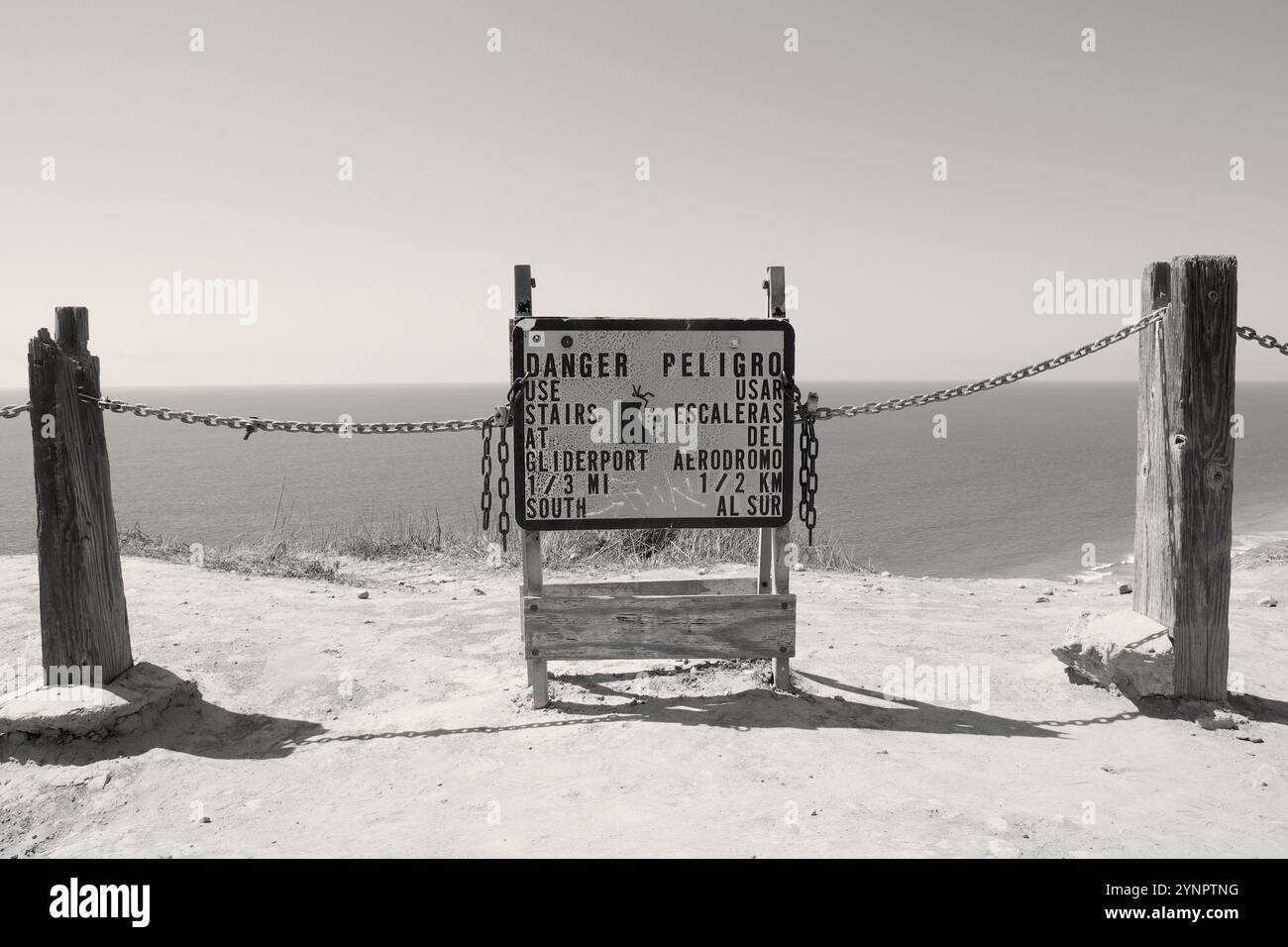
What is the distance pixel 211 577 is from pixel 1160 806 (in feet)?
26.2

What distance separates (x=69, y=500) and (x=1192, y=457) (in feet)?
20.3

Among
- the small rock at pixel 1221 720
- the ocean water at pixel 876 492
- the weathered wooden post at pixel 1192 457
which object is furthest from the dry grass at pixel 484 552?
the ocean water at pixel 876 492

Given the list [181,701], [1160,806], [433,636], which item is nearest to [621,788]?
[1160,806]

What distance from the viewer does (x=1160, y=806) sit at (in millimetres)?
4164

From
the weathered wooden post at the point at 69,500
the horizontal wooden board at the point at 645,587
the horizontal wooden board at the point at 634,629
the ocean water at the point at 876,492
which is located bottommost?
the ocean water at the point at 876,492

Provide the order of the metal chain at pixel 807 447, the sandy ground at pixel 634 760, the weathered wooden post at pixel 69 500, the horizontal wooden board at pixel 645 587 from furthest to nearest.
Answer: the horizontal wooden board at pixel 645 587 < the metal chain at pixel 807 447 < the weathered wooden post at pixel 69 500 < the sandy ground at pixel 634 760

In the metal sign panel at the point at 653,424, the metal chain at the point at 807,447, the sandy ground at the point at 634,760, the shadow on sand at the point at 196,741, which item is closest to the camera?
the sandy ground at the point at 634,760

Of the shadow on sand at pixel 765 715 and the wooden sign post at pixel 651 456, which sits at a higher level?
the wooden sign post at pixel 651 456

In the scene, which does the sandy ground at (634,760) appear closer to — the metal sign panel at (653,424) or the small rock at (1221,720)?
the small rock at (1221,720)

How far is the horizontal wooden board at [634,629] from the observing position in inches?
219

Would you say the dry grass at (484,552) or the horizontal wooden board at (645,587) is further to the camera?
the dry grass at (484,552)

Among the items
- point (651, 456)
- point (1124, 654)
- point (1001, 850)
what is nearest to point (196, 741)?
point (651, 456)

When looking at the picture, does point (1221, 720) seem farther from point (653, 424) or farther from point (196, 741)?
point (196, 741)

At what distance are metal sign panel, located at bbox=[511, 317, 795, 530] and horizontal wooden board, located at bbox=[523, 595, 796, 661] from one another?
48cm
